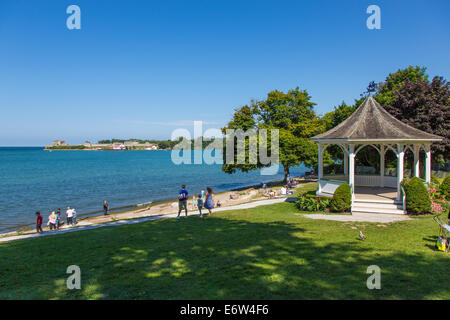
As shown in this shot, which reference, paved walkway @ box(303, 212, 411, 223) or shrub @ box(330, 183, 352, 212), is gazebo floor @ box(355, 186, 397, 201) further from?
paved walkway @ box(303, 212, 411, 223)

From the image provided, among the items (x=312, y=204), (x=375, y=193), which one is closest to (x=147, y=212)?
(x=312, y=204)

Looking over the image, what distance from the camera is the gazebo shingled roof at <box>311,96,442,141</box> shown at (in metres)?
15.2

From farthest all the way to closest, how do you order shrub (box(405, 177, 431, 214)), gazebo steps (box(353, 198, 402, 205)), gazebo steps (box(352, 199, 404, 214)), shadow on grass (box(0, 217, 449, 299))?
gazebo steps (box(353, 198, 402, 205)), gazebo steps (box(352, 199, 404, 214)), shrub (box(405, 177, 431, 214)), shadow on grass (box(0, 217, 449, 299))

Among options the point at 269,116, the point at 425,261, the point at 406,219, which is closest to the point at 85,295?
the point at 425,261

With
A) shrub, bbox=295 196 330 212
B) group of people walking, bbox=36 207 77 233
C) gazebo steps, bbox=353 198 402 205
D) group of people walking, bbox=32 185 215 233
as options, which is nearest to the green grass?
gazebo steps, bbox=353 198 402 205

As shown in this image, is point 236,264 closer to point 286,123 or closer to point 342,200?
point 342,200

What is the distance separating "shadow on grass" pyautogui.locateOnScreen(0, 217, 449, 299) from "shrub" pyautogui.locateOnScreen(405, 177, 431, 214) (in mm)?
6958

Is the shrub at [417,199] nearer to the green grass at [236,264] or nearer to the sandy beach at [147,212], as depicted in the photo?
the green grass at [236,264]

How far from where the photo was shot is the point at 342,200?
15.1m

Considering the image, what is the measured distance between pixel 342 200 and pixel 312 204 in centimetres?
166

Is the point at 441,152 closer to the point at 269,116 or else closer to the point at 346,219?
the point at 346,219

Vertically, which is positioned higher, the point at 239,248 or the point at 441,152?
the point at 441,152
